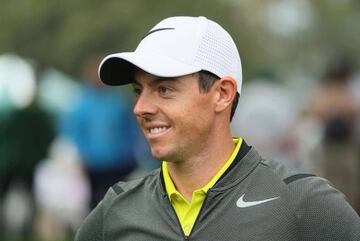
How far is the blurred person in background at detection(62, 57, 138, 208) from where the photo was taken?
42.3 ft

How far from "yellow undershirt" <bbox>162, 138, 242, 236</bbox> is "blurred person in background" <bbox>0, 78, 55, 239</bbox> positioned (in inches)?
347

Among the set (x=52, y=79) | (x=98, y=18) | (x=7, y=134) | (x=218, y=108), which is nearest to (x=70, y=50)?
(x=98, y=18)

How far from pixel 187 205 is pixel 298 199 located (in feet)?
1.78

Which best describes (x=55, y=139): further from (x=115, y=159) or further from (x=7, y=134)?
(x=115, y=159)

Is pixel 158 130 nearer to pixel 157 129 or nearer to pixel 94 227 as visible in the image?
pixel 157 129

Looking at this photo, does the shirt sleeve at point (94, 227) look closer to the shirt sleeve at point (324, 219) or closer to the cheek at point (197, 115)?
the cheek at point (197, 115)

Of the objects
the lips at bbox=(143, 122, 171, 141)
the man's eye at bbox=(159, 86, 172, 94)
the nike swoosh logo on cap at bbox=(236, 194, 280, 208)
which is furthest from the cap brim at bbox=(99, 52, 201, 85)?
the nike swoosh logo on cap at bbox=(236, 194, 280, 208)

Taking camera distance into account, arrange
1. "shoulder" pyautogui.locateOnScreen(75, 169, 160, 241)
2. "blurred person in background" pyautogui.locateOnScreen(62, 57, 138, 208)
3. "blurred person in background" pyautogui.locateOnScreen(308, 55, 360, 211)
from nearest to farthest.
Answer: "shoulder" pyautogui.locateOnScreen(75, 169, 160, 241) → "blurred person in background" pyautogui.locateOnScreen(308, 55, 360, 211) → "blurred person in background" pyautogui.locateOnScreen(62, 57, 138, 208)

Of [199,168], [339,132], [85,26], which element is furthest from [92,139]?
[85,26]

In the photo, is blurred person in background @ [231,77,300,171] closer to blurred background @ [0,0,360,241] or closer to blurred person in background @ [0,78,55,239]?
blurred background @ [0,0,360,241]

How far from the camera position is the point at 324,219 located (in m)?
5.62

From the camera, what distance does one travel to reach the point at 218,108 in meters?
6.00

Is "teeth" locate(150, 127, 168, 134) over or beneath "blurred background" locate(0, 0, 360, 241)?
over

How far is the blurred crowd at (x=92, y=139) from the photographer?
12.5 m
